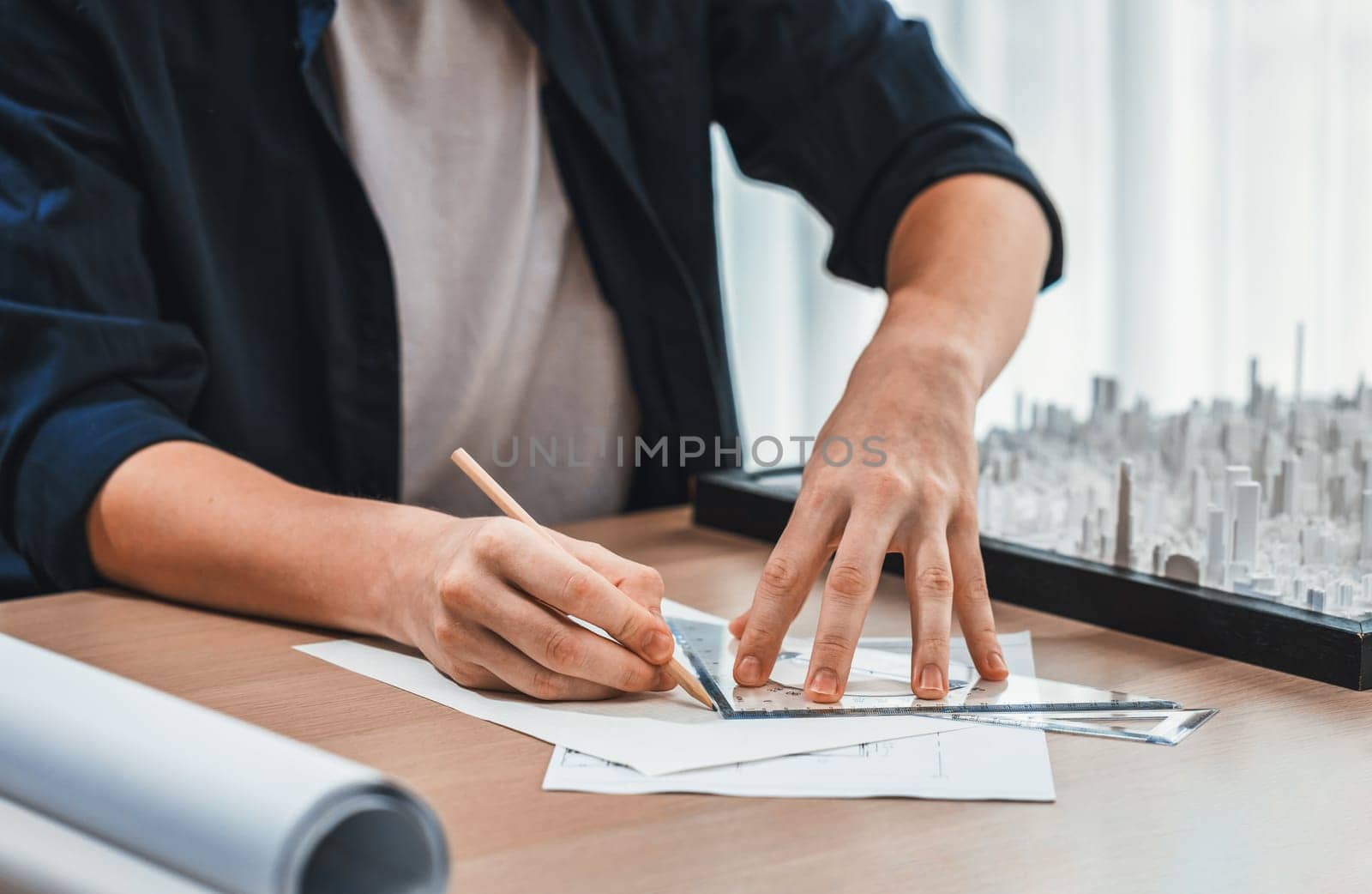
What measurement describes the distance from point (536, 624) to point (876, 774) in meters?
0.19

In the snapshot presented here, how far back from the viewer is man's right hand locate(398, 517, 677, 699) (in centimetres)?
65

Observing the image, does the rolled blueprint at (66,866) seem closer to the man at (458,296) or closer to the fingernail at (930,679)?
the man at (458,296)

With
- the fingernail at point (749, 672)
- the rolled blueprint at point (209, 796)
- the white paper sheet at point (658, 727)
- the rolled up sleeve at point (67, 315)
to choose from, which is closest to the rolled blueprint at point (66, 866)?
the rolled blueprint at point (209, 796)

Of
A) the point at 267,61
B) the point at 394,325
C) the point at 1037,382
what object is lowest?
the point at 1037,382

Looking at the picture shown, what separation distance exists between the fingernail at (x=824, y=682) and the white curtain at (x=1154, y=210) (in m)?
1.74

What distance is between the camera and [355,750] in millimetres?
604

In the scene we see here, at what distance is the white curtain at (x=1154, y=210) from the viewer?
2.25 metres

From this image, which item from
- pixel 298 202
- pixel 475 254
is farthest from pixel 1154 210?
pixel 298 202

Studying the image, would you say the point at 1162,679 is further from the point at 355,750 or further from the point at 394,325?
the point at 394,325

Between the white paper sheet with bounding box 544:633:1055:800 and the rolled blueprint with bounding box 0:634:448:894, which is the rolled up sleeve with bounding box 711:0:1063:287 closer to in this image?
the white paper sheet with bounding box 544:633:1055:800

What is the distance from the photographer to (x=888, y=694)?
0.68 m

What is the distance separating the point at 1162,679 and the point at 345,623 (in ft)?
1.57

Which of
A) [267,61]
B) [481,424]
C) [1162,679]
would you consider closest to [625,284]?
[481,424]

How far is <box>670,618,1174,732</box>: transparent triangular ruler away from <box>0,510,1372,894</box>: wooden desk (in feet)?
0.11
